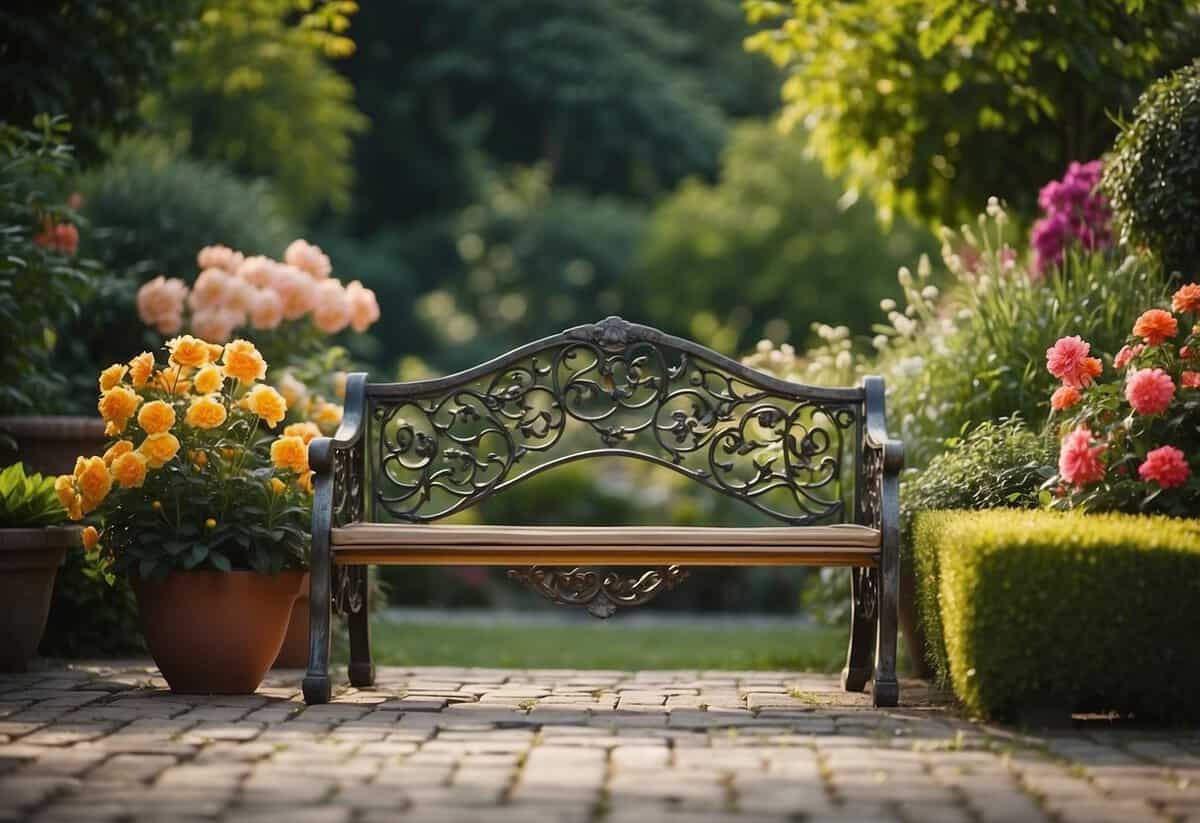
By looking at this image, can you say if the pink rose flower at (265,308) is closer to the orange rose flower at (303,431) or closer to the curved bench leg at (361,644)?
the orange rose flower at (303,431)

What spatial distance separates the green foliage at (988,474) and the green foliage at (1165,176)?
118cm

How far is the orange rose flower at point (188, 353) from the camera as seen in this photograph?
569 cm

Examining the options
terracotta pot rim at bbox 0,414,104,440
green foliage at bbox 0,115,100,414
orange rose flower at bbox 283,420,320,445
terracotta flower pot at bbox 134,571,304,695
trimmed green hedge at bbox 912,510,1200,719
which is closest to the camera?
trimmed green hedge at bbox 912,510,1200,719

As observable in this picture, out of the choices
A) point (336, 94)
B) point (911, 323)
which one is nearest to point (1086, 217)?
point (911, 323)

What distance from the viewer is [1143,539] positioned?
4531 millimetres

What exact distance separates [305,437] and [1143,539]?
2919 millimetres

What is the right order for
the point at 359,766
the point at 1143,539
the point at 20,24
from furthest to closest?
the point at 20,24, the point at 1143,539, the point at 359,766

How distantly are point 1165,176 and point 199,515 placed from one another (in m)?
3.92

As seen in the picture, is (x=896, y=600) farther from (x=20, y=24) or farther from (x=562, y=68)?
(x=562, y=68)

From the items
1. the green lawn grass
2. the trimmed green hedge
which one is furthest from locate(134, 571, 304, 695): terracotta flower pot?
the trimmed green hedge

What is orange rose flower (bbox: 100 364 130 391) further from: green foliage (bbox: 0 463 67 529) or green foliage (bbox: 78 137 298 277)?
green foliage (bbox: 78 137 298 277)

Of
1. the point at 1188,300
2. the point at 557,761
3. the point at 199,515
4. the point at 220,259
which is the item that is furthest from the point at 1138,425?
the point at 220,259

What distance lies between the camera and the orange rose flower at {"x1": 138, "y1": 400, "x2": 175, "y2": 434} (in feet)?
18.0

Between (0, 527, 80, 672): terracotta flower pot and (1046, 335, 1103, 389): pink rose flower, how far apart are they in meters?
3.52
